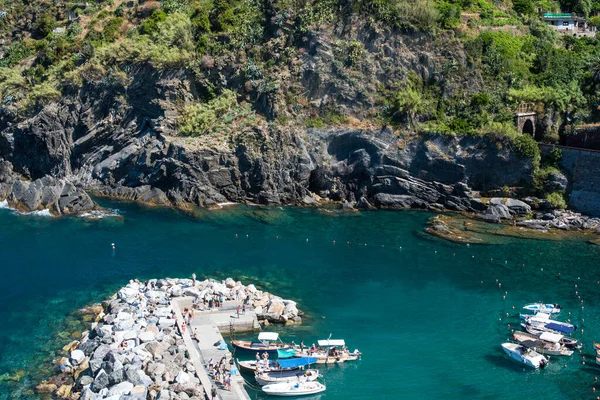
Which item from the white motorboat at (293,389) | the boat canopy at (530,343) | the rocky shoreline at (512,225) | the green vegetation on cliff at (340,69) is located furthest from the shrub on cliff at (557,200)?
the white motorboat at (293,389)

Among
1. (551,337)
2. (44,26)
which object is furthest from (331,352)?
(44,26)

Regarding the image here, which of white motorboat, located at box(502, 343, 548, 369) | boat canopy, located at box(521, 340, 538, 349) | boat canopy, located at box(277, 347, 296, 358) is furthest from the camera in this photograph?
boat canopy, located at box(521, 340, 538, 349)

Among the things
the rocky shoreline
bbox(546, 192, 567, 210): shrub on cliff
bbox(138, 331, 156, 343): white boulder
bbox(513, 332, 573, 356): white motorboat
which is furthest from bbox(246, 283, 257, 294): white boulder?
bbox(546, 192, 567, 210): shrub on cliff

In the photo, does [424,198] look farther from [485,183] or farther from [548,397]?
[548,397]

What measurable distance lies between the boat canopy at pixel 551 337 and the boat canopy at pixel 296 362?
19.2 meters

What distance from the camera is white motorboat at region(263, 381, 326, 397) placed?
47750 millimetres

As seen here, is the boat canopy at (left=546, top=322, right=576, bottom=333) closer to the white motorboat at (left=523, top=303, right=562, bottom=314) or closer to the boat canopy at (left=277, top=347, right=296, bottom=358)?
the white motorboat at (left=523, top=303, right=562, bottom=314)

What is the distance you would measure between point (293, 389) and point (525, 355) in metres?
19.0

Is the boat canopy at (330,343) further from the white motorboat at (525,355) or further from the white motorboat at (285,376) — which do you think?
the white motorboat at (525,355)

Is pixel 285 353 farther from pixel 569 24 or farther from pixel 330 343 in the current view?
pixel 569 24

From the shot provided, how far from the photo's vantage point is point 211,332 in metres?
55.0

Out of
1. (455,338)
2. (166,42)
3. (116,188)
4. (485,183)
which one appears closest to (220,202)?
(116,188)

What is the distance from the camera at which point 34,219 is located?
8331cm

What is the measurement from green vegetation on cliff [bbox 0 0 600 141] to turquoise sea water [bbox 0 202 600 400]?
16.9 m
